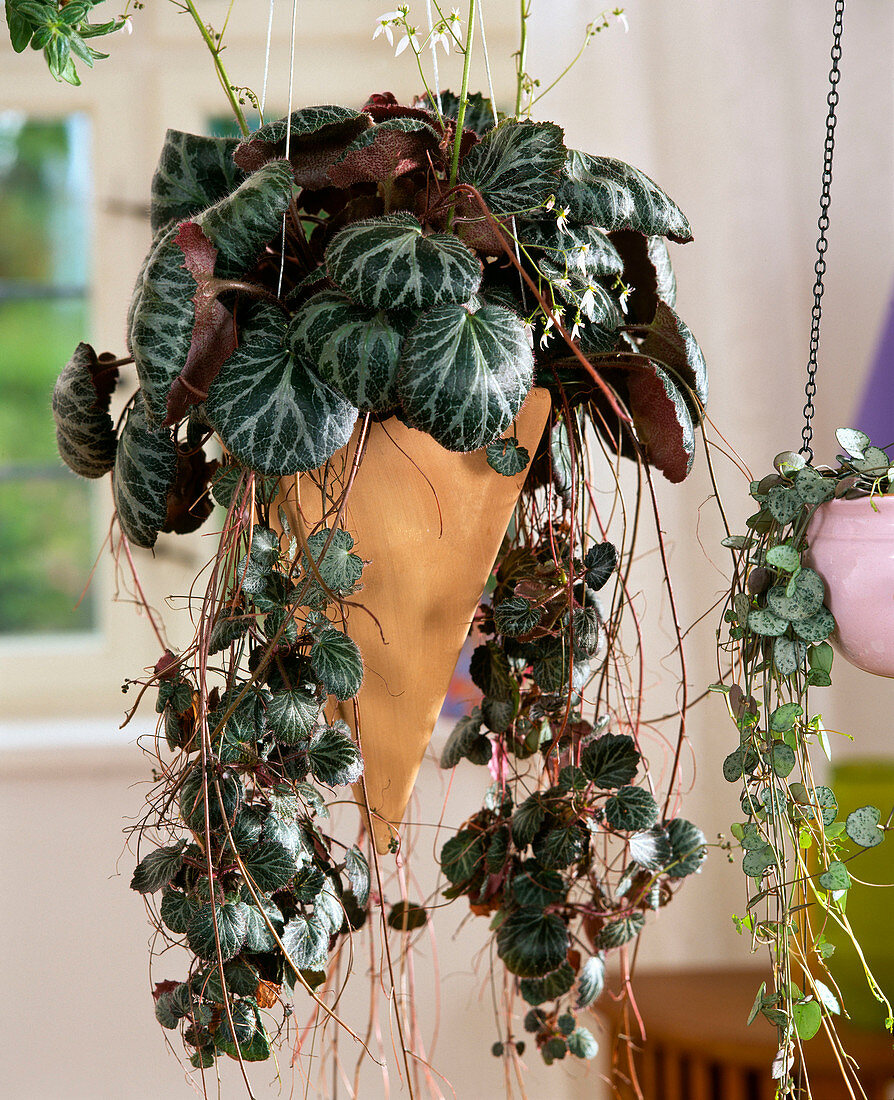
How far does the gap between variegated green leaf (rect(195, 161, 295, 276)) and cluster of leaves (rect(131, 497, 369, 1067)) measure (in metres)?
0.15

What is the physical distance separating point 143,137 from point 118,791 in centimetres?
114

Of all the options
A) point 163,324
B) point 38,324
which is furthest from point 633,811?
point 38,324

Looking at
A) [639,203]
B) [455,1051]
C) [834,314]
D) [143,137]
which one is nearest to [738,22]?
[834,314]

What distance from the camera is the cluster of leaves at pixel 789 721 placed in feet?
2.14

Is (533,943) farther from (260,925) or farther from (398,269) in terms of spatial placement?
(398,269)

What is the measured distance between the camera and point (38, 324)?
6.28 ft

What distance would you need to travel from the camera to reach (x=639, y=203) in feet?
2.33

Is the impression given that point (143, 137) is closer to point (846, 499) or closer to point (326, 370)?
point (326, 370)

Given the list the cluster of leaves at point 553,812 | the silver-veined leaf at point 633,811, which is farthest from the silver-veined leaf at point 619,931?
the silver-veined leaf at point 633,811

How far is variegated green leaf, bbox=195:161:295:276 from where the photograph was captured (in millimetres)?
631

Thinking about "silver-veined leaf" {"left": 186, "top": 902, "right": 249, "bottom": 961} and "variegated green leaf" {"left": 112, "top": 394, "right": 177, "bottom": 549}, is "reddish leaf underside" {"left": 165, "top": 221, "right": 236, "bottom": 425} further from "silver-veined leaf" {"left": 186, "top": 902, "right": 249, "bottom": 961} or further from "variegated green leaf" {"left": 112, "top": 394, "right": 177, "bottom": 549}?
"silver-veined leaf" {"left": 186, "top": 902, "right": 249, "bottom": 961}

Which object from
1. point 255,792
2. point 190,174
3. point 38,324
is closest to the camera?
point 255,792

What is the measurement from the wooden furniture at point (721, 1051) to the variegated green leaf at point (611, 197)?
3.40 feet

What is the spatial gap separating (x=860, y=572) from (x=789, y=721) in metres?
0.11
